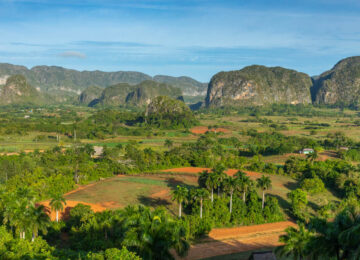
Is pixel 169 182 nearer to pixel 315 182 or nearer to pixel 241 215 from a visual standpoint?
pixel 241 215

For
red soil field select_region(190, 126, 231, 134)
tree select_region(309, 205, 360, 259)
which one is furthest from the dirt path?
red soil field select_region(190, 126, 231, 134)

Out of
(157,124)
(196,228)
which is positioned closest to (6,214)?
(196,228)

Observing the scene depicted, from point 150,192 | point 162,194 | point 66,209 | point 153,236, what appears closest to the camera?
point 153,236

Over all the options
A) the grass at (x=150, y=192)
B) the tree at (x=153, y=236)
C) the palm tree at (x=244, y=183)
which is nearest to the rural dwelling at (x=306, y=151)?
the grass at (x=150, y=192)

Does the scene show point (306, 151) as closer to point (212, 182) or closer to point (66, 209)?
point (212, 182)

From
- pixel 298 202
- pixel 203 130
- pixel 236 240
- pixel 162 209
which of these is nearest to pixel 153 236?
pixel 162 209

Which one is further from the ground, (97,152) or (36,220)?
(36,220)

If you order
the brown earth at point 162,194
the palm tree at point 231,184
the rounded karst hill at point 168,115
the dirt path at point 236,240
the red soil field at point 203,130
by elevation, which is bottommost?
the dirt path at point 236,240

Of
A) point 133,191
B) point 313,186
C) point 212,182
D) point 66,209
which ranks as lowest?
point 66,209

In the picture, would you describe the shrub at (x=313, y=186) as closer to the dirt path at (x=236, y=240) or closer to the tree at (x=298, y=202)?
the tree at (x=298, y=202)
